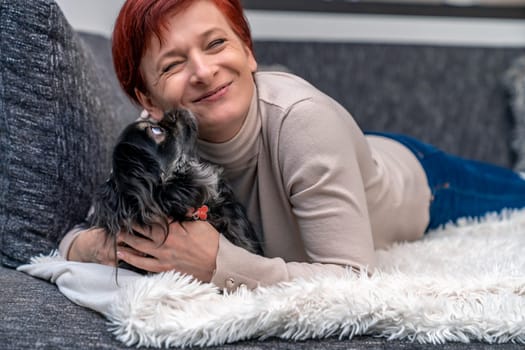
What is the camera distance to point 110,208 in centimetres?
99

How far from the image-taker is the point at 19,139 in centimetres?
Answer: 119

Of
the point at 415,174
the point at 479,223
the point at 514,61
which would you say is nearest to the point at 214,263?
the point at 415,174

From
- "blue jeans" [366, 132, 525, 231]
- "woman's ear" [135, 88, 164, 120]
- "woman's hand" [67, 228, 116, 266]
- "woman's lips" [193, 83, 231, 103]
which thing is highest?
"woman's lips" [193, 83, 231, 103]

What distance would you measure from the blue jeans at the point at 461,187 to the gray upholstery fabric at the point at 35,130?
3.35 ft

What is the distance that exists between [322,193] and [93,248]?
452mm

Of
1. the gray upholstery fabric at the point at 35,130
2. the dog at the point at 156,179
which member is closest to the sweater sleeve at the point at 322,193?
the dog at the point at 156,179

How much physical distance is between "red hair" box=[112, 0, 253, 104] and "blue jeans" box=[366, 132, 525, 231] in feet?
2.46

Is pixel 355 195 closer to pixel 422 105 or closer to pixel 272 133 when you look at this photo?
pixel 272 133

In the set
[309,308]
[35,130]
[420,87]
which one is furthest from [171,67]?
[420,87]

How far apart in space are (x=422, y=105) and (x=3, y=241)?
1.80 m

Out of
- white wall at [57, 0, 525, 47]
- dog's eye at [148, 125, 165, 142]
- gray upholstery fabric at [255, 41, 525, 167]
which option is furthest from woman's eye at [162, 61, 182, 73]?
white wall at [57, 0, 525, 47]

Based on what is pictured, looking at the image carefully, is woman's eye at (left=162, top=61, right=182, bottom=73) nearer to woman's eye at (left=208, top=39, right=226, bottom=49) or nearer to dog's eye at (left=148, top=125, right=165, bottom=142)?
woman's eye at (left=208, top=39, right=226, bottom=49)

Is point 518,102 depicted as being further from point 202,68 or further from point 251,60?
point 202,68

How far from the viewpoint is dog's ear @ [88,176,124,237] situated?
974 mm
